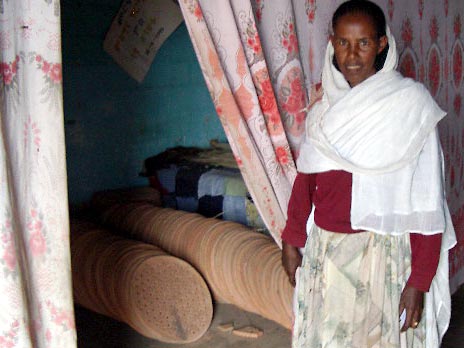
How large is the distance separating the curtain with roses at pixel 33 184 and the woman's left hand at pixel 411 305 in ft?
3.21

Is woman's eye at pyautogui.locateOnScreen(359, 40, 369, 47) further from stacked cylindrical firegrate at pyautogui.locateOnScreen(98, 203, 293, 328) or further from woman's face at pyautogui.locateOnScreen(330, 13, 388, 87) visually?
stacked cylindrical firegrate at pyautogui.locateOnScreen(98, 203, 293, 328)

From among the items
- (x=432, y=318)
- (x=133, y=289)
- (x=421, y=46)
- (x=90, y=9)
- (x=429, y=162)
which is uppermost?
(x=90, y=9)

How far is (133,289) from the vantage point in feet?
11.0

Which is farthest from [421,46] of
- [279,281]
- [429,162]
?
[429,162]

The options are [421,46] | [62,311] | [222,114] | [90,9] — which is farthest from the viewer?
[90,9]

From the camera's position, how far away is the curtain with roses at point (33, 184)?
1.56 metres

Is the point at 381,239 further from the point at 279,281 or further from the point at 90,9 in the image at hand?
the point at 90,9

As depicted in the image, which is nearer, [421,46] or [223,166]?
[421,46]

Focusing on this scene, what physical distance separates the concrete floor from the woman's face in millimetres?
1857

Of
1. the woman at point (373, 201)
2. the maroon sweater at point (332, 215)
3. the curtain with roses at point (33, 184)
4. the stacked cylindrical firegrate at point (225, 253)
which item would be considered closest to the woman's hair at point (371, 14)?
the woman at point (373, 201)

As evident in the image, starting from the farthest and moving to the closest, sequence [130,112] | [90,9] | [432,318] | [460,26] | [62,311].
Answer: [130,112] → [90,9] → [460,26] → [432,318] → [62,311]

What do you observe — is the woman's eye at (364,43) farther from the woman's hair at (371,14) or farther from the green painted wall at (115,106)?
the green painted wall at (115,106)

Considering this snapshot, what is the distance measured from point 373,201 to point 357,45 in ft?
1.53

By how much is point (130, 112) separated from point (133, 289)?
1998 mm
